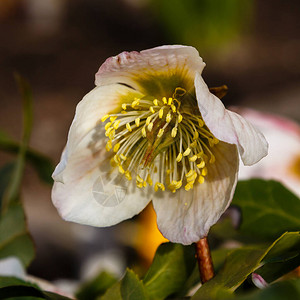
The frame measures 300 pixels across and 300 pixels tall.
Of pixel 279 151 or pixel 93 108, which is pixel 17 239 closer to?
pixel 93 108

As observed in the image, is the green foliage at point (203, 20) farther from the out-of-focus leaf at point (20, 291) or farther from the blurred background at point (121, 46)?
the out-of-focus leaf at point (20, 291)

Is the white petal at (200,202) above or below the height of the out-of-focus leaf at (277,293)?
below

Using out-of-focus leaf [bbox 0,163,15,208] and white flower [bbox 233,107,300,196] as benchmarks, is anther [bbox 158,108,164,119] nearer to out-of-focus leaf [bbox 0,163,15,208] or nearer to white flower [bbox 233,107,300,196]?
white flower [bbox 233,107,300,196]

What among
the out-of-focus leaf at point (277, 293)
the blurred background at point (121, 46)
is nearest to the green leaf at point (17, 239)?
the out-of-focus leaf at point (277, 293)

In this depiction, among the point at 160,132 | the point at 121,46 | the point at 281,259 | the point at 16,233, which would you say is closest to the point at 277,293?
the point at 281,259

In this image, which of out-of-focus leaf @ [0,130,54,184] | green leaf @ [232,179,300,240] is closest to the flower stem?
green leaf @ [232,179,300,240]

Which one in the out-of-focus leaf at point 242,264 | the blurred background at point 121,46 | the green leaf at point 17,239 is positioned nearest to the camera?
the out-of-focus leaf at point 242,264

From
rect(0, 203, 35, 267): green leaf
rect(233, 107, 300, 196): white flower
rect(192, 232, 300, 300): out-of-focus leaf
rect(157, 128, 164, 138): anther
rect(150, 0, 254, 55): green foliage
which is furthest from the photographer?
rect(150, 0, 254, 55): green foliage
